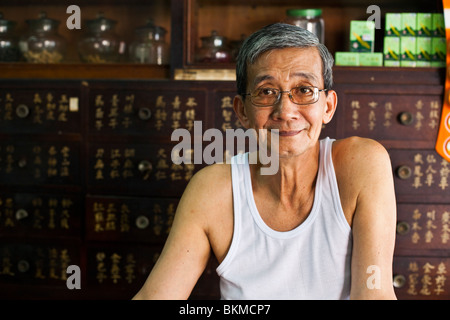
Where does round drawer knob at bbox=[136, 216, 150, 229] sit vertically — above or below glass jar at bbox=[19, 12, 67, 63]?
below

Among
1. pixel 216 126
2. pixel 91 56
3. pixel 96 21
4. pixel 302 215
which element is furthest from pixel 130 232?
pixel 302 215

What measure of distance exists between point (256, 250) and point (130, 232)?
1.17 meters

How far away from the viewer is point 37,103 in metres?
2.08

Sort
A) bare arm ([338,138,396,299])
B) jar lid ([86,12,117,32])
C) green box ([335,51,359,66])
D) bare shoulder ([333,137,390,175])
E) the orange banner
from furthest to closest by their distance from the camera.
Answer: jar lid ([86,12,117,32]), green box ([335,51,359,66]), the orange banner, bare shoulder ([333,137,390,175]), bare arm ([338,138,396,299])

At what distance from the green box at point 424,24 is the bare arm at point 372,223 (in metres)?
1.17

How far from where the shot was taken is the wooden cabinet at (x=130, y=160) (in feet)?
6.47

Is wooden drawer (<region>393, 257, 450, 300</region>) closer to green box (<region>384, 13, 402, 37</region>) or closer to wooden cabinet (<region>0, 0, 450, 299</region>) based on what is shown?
wooden cabinet (<region>0, 0, 450, 299</region>)

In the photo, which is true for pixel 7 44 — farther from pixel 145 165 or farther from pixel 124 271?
pixel 124 271

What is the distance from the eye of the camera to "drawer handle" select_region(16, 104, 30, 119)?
2.07 m

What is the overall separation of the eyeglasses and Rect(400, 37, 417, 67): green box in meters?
1.19

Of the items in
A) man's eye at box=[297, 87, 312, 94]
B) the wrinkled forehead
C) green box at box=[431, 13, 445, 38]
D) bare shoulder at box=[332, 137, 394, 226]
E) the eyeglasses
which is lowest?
bare shoulder at box=[332, 137, 394, 226]

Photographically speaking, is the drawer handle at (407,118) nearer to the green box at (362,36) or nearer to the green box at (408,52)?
the green box at (408,52)

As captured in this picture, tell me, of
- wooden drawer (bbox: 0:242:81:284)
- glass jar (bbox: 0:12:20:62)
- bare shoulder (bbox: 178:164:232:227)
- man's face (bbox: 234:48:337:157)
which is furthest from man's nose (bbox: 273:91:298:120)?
glass jar (bbox: 0:12:20:62)

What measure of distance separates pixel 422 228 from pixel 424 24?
2.96 ft
